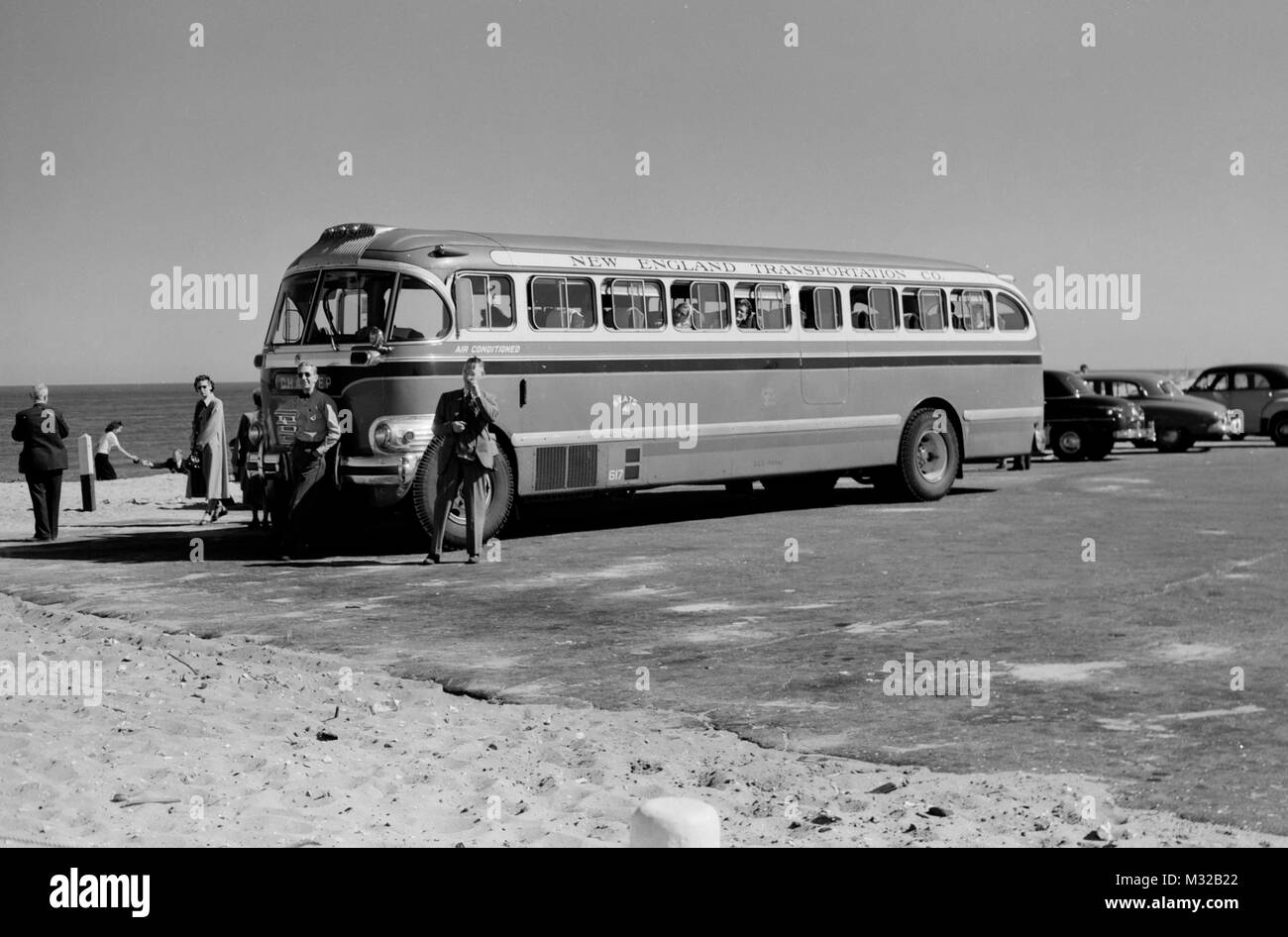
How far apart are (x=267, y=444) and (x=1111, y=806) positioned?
11277 millimetres

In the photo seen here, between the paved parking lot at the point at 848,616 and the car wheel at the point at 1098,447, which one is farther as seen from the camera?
the car wheel at the point at 1098,447

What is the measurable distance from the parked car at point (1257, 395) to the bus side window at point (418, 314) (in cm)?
2435

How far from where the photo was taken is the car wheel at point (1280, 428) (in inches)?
1346

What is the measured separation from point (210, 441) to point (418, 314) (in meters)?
5.38

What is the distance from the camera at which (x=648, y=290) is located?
57.5ft

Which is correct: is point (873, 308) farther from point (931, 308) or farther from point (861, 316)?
point (931, 308)

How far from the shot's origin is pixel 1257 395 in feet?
113

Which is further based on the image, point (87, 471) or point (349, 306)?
point (87, 471)

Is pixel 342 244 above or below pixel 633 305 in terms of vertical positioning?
above
